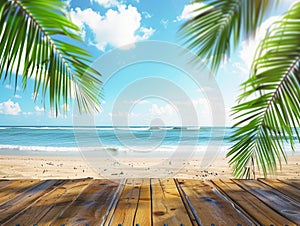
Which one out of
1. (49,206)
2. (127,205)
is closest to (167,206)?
(127,205)

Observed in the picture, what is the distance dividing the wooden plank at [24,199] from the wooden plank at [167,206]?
2.32ft

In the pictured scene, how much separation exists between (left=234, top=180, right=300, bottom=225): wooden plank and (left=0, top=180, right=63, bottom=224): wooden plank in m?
1.35

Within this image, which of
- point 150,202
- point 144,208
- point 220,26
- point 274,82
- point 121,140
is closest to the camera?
point 220,26

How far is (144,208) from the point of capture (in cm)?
154

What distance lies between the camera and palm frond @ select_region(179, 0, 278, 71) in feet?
3.32

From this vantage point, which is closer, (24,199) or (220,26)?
(220,26)

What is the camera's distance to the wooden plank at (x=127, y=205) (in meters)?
1.36

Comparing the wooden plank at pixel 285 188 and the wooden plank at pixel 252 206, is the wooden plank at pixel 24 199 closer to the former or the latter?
the wooden plank at pixel 252 206

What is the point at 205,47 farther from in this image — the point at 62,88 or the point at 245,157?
the point at 245,157

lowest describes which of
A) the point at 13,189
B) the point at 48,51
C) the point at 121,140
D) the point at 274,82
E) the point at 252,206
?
the point at 252,206

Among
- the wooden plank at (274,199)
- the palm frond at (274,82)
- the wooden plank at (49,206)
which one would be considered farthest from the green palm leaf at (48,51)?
the wooden plank at (274,199)

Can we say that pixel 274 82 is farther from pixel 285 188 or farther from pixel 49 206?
pixel 49 206

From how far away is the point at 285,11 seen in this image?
1.01 metres

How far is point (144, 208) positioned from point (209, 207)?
1.14 ft
